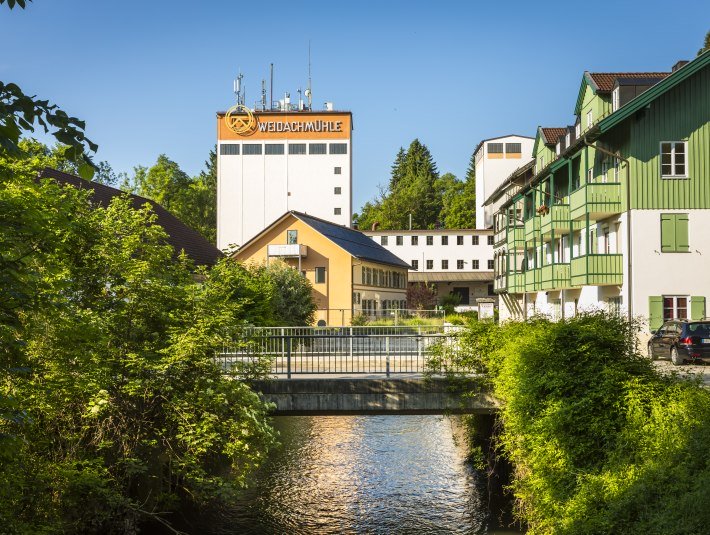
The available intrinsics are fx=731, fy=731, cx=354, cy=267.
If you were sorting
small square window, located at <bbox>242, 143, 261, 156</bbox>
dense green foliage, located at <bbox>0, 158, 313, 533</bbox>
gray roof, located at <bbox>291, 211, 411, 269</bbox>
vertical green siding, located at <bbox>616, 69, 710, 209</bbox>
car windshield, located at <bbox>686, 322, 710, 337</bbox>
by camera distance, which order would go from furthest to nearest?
small square window, located at <bbox>242, 143, 261, 156</bbox> → gray roof, located at <bbox>291, 211, 411, 269</bbox> → vertical green siding, located at <bbox>616, 69, 710, 209</bbox> → car windshield, located at <bbox>686, 322, 710, 337</bbox> → dense green foliage, located at <bbox>0, 158, 313, 533</bbox>

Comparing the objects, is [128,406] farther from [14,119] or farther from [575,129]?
[575,129]

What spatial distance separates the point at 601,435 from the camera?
402 inches

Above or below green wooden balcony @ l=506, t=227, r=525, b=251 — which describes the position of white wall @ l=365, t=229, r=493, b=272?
above

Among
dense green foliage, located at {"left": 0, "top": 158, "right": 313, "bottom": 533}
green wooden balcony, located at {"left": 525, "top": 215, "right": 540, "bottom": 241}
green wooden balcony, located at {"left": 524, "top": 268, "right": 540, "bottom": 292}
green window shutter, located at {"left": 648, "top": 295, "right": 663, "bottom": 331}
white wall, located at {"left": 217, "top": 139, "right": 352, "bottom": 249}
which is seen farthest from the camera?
white wall, located at {"left": 217, "top": 139, "right": 352, "bottom": 249}

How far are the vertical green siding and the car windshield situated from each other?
899 centimetres

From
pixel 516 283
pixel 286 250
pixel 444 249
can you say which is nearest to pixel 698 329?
pixel 516 283

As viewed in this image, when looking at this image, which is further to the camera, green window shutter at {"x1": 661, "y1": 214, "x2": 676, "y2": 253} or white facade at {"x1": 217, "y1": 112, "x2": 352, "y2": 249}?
white facade at {"x1": 217, "y1": 112, "x2": 352, "y2": 249}

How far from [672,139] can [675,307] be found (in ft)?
23.2

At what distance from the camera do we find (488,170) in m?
89.6

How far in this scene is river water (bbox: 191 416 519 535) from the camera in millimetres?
15180

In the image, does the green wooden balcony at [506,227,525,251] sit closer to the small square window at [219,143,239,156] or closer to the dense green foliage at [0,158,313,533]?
the dense green foliage at [0,158,313,533]

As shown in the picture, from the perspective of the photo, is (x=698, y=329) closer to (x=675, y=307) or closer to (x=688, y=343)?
(x=688, y=343)

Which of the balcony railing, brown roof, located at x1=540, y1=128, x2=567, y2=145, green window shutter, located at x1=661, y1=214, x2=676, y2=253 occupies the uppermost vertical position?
brown roof, located at x1=540, y1=128, x2=567, y2=145

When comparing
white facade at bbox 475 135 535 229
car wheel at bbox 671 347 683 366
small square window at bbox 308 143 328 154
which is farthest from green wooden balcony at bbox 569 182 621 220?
small square window at bbox 308 143 328 154
